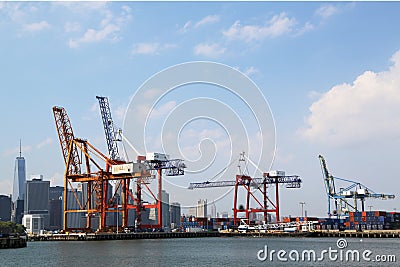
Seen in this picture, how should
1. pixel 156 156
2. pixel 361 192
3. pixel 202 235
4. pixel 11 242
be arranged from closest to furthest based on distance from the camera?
pixel 11 242 < pixel 156 156 < pixel 202 235 < pixel 361 192

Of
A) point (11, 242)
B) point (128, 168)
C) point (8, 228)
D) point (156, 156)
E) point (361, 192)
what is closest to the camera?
point (11, 242)

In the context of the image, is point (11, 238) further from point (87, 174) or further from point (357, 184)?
point (357, 184)

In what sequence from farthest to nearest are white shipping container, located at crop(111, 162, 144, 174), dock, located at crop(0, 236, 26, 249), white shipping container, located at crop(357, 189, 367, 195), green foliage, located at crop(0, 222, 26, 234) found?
white shipping container, located at crop(357, 189, 367, 195)
green foliage, located at crop(0, 222, 26, 234)
white shipping container, located at crop(111, 162, 144, 174)
dock, located at crop(0, 236, 26, 249)

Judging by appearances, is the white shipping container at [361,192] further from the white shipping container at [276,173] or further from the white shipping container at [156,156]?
the white shipping container at [156,156]

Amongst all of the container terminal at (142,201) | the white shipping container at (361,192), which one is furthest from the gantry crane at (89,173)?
the white shipping container at (361,192)

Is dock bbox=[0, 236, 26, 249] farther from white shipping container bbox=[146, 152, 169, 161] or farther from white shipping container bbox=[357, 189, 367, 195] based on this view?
white shipping container bbox=[357, 189, 367, 195]

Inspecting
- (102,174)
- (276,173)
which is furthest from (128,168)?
(276,173)

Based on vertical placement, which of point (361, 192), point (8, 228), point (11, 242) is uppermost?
point (361, 192)

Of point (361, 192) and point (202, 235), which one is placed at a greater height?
point (361, 192)

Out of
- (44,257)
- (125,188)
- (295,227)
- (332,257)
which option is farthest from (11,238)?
(295,227)

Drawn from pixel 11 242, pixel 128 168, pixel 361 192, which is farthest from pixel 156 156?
pixel 361 192

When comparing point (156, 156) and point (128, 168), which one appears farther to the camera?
point (156, 156)

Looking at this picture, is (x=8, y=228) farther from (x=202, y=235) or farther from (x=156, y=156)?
(x=156, y=156)

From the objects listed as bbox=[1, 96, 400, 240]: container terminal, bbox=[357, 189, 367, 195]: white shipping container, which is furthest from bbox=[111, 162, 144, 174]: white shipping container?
bbox=[357, 189, 367, 195]: white shipping container
